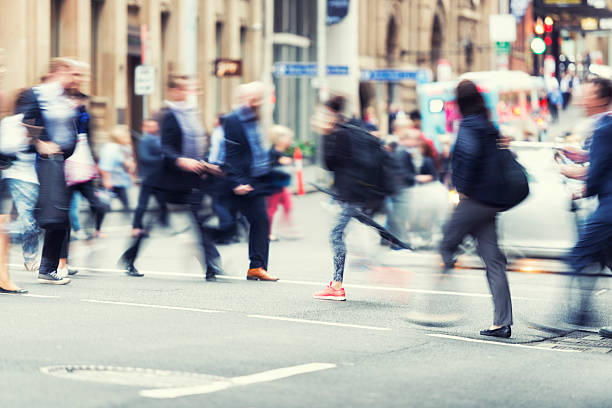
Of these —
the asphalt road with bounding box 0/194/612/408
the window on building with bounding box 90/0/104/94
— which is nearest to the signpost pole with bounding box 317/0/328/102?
the window on building with bounding box 90/0/104/94

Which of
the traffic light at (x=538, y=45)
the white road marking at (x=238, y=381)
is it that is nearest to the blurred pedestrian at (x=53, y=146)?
the white road marking at (x=238, y=381)

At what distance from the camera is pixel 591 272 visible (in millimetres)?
9164

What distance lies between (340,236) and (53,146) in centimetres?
254

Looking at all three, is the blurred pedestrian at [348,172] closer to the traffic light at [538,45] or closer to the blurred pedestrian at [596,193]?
the blurred pedestrian at [596,193]

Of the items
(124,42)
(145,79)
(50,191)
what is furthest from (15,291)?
(124,42)

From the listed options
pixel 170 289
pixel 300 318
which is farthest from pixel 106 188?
pixel 300 318

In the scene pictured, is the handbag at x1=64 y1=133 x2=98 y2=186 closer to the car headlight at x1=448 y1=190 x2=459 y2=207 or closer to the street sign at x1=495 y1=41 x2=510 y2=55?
the car headlight at x1=448 y1=190 x2=459 y2=207

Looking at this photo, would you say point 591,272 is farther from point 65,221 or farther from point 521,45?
point 521,45

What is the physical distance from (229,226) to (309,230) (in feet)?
27.6

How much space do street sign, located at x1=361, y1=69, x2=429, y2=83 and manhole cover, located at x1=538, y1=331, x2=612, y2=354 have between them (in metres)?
32.1

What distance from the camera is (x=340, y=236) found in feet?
37.1

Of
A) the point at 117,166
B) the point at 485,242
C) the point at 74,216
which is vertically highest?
the point at 117,166

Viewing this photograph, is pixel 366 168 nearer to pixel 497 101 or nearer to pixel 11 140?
pixel 11 140

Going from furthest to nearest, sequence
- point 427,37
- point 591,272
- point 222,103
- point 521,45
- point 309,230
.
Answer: point 521,45, point 427,37, point 222,103, point 309,230, point 591,272
